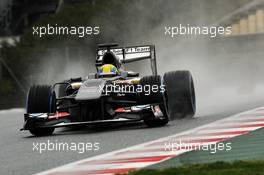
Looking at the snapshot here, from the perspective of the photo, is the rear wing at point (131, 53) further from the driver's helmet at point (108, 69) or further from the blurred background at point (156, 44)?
the blurred background at point (156, 44)

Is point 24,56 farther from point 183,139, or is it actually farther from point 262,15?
point 183,139

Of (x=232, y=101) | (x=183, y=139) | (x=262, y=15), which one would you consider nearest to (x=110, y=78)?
(x=183, y=139)

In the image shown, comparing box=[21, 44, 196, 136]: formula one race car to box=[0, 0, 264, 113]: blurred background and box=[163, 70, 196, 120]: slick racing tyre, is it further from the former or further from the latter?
box=[0, 0, 264, 113]: blurred background

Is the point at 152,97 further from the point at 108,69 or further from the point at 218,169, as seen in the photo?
the point at 218,169

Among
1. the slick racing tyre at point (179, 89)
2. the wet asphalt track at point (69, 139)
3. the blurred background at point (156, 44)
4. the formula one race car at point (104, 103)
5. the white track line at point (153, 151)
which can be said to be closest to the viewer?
the white track line at point (153, 151)

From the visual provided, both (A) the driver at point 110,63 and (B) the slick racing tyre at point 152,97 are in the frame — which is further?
(A) the driver at point 110,63

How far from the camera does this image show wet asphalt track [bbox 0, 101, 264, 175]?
36.4 feet

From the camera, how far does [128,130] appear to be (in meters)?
14.6

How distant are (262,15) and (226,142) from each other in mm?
25840

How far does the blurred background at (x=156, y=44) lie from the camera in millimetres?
27625

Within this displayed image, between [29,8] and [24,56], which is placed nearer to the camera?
[24,56]

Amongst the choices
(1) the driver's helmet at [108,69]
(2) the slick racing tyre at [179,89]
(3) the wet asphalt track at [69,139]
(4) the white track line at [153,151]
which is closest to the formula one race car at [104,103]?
(2) the slick racing tyre at [179,89]

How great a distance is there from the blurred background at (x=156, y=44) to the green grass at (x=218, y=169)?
46.3 ft

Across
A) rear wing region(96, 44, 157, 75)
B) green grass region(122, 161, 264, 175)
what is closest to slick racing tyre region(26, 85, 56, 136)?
rear wing region(96, 44, 157, 75)
